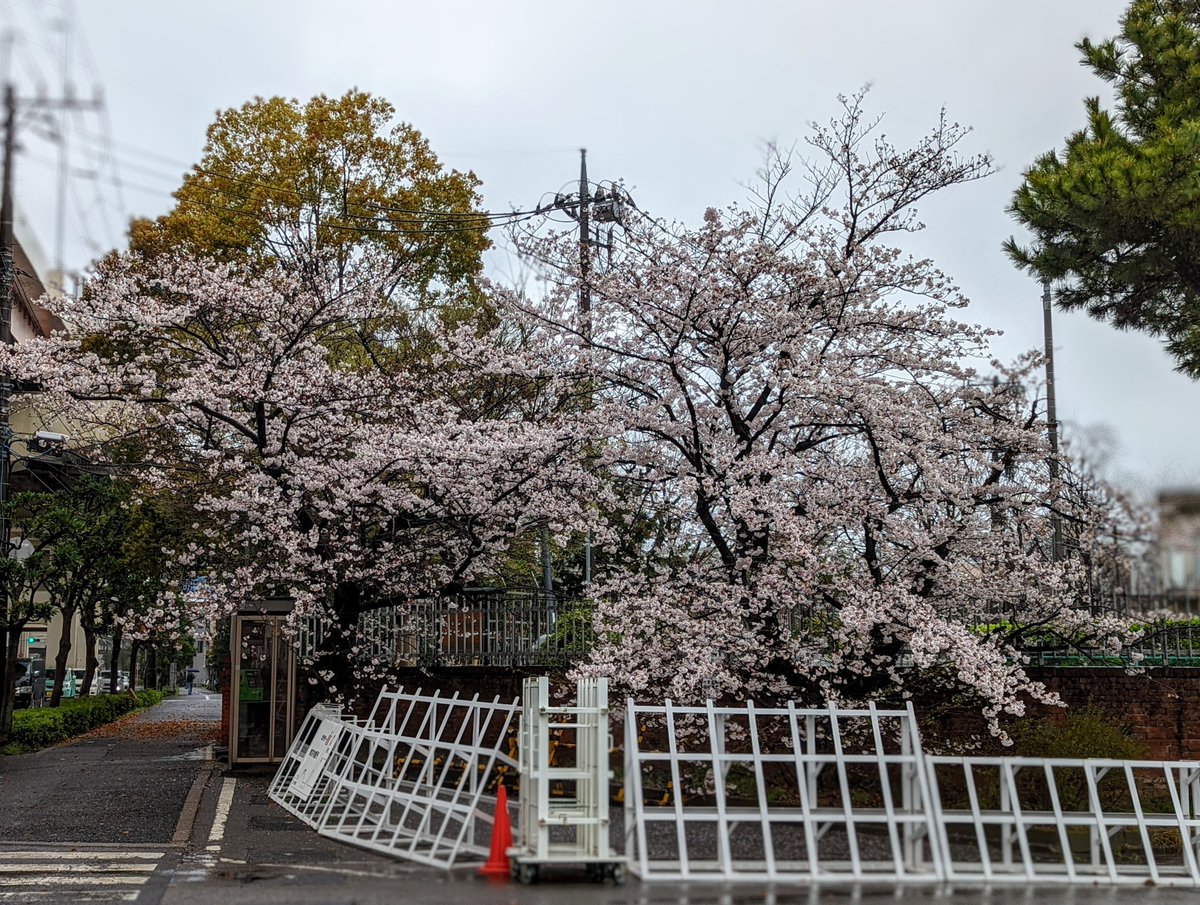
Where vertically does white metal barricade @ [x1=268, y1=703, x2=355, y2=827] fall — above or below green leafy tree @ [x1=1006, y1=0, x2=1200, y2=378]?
below

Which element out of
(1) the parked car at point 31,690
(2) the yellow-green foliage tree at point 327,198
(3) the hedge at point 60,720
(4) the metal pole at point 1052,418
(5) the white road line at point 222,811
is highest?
(2) the yellow-green foliage tree at point 327,198

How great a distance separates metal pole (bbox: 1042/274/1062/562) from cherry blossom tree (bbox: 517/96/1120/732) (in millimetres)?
169

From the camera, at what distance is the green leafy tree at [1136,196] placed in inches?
481

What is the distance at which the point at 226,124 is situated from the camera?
26.8 metres

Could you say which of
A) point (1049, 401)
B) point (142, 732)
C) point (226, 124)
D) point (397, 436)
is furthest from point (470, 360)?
point (142, 732)

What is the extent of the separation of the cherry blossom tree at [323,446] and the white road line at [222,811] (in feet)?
6.93

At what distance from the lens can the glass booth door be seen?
19.1m

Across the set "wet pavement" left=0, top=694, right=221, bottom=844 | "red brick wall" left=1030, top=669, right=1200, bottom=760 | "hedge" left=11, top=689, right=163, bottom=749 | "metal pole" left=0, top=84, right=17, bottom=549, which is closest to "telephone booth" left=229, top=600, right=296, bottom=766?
"wet pavement" left=0, top=694, right=221, bottom=844

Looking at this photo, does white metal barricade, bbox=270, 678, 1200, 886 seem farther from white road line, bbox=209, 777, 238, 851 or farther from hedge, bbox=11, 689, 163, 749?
hedge, bbox=11, 689, 163, 749

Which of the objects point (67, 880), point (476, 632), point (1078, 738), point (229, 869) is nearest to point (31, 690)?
point (476, 632)

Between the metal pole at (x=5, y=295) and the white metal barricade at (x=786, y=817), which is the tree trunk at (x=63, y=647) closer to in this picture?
the metal pole at (x=5, y=295)

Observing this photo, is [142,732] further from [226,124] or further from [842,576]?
[842,576]

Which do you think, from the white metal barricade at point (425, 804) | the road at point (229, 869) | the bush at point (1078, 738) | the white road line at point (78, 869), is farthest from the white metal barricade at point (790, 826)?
the white road line at point (78, 869)

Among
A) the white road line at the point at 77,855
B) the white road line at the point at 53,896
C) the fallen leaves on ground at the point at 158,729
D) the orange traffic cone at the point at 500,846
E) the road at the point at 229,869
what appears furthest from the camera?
the fallen leaves on ground at the point at 158,729
